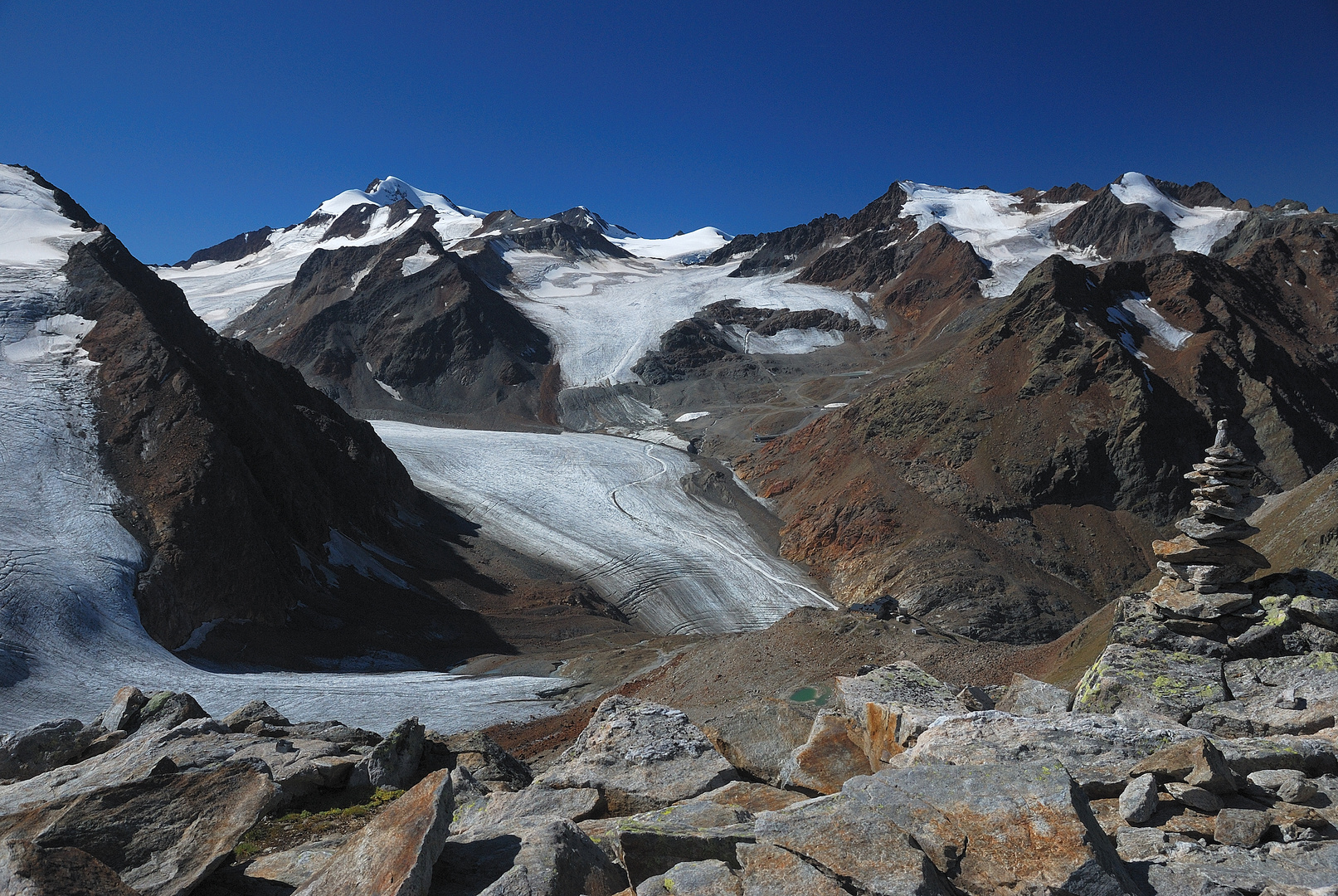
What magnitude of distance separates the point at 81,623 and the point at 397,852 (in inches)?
1071

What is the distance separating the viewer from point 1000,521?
49.8m

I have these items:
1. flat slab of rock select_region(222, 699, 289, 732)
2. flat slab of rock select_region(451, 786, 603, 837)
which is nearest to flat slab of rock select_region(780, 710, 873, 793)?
flat slab of rock select_region(451, 786, 603, 837)

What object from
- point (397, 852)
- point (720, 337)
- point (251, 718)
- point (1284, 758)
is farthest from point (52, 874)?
point (720, 337)

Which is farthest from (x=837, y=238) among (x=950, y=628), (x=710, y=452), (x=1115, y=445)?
(x=950, y=628)

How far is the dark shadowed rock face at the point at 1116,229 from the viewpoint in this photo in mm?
140000

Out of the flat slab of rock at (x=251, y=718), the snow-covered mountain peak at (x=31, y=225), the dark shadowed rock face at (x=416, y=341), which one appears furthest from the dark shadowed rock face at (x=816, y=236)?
the flat slab of rock at (x=251, y=718)

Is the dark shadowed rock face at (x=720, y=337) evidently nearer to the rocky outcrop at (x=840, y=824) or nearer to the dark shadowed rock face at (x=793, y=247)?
the dark shadowed rock face at (x=793, y=247)

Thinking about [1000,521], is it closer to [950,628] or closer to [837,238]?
[950,628]

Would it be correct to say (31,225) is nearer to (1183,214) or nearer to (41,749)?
(41,749)

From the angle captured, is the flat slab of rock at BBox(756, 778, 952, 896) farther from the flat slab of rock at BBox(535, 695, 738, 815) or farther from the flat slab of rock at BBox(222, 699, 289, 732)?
the flat slab of rock at BBox(222, 699, 289, 732)

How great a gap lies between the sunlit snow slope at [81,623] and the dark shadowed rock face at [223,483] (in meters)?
1.21

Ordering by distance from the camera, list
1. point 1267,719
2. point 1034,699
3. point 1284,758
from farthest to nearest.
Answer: point 1034,699 < point 1267,719 < point 1284,758

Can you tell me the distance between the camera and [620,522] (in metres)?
58.1

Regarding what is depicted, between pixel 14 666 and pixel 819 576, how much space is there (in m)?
41.4
